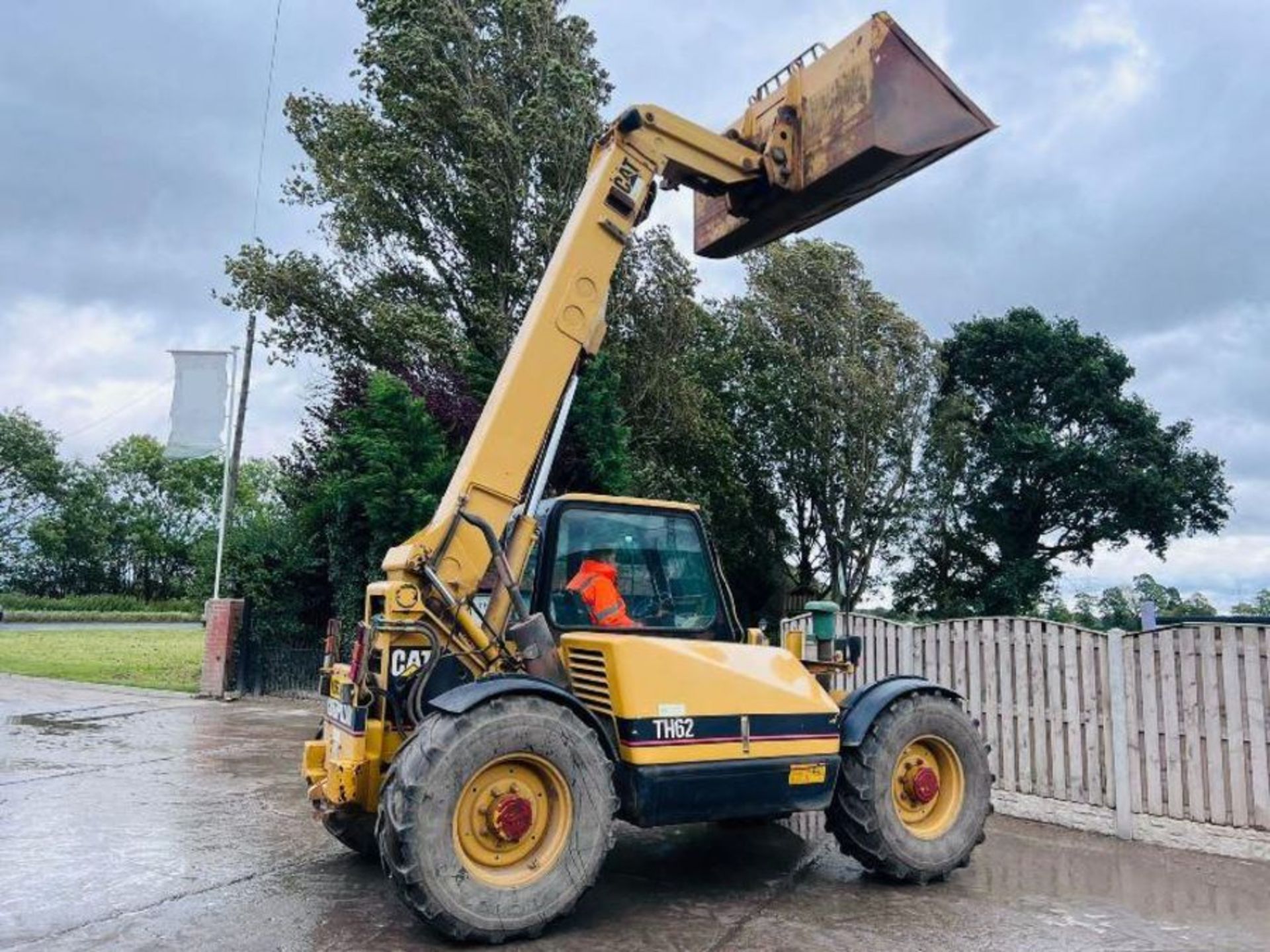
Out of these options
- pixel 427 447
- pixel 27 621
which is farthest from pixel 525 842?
pixel 27 621

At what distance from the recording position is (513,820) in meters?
4.50

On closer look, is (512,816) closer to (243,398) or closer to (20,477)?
(243,398)

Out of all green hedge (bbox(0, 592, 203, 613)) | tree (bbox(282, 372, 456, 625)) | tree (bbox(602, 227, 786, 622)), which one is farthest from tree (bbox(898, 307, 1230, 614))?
green hedge (bbox(0, 592, 203, 613))

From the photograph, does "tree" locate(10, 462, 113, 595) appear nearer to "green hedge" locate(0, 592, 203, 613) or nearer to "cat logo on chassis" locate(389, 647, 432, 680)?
"green hedge" locate(0, 592, 203, 613)

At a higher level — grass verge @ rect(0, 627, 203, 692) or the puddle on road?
grass verge @ rect(0, 627, 203, 692)

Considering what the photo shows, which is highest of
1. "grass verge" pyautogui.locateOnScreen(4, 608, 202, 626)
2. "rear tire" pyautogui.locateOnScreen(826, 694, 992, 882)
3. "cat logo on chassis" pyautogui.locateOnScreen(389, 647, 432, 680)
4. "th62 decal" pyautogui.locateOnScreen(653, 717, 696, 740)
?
"cat logo on chassis" pyautogui.locateOnScreen(389, 647, 432, 680)

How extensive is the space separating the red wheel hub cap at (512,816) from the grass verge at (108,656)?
1373 cm

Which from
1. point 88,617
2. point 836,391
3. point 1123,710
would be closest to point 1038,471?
point 836,391

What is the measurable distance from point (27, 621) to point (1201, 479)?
157 feet

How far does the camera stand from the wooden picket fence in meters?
6.23

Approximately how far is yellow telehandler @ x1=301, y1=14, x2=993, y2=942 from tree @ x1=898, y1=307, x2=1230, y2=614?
19114mm

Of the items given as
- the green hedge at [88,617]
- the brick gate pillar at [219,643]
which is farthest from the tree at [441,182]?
the green hedge at [88,617]

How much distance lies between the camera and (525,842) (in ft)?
15.0

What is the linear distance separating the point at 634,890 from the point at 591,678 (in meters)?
1.30
